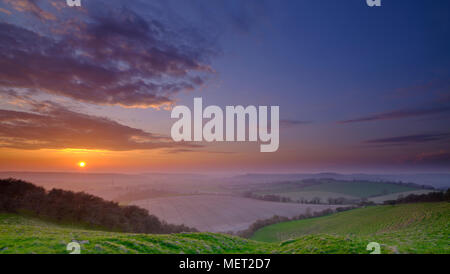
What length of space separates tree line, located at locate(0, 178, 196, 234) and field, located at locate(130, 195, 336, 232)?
1996mm

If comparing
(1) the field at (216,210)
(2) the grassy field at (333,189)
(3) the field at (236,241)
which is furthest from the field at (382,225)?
(2) the grassy field at (333,189)

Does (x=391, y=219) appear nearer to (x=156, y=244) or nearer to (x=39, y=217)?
(x=156, y=244)

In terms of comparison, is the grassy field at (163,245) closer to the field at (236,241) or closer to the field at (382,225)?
the field at (236,241)

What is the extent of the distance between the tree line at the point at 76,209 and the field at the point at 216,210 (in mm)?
1996

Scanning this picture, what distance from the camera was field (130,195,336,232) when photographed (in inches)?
968

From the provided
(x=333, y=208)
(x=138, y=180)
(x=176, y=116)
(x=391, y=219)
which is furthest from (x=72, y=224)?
(x=333, y=208)

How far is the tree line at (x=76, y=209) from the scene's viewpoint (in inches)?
782

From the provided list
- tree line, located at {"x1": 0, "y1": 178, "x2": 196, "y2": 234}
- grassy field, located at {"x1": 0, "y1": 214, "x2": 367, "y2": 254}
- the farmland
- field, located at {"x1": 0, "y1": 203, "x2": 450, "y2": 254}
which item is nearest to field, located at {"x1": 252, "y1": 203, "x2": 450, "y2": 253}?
field, located at {"x1": 0, "y1": 203, "x2": 450, "y2": 254}

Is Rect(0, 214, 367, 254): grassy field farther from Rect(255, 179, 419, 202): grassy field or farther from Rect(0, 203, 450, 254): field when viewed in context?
Rect(255, 179, 419, 202): grassy field

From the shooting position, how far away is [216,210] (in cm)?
2847

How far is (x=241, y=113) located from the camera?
13469 mm

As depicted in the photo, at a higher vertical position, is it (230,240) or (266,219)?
(230,240)
